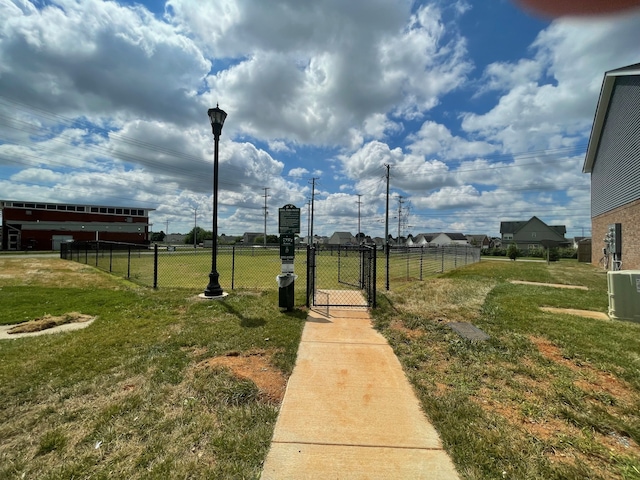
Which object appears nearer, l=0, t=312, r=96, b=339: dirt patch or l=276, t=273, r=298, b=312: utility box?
l=0, t=312, r=96, b=339: dirt patch

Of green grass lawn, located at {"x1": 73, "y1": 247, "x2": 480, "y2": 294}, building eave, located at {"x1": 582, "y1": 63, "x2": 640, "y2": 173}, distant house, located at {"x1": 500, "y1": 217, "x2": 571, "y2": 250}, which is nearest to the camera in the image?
green grass lawn, located at {"x1": 73, "y1": 247, "x2": 480, "y2": 294}

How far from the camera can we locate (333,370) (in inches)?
156

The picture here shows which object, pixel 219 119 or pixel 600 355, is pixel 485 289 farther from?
pixel 219 119

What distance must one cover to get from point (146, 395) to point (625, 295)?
921 centimetres

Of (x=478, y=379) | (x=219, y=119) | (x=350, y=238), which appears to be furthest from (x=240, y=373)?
(x=350, y=238)

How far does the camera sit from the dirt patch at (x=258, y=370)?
3.35 metres

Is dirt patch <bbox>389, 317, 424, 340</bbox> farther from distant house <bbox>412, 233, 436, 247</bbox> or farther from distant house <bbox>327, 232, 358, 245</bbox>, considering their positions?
distant house <bbox>327, 232, 358, 245</bbox>

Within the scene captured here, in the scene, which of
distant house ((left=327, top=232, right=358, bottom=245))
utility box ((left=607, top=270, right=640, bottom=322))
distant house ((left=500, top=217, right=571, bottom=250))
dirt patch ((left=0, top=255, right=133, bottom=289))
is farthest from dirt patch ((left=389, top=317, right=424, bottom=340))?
distant house ((left=327, top=232, right=358, bottom=245))

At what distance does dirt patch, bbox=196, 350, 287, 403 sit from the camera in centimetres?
335

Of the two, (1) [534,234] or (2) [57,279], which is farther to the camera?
(1) [534,234]

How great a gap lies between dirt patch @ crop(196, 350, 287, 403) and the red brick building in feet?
163

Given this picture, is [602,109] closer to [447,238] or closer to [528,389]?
[528,389]

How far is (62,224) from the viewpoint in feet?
138

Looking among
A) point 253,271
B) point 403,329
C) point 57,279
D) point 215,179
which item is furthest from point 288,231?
point 253,271
